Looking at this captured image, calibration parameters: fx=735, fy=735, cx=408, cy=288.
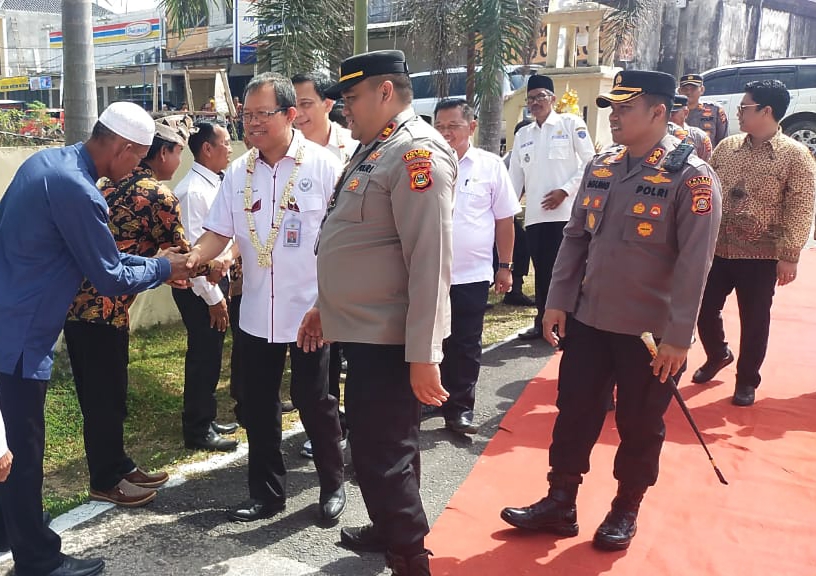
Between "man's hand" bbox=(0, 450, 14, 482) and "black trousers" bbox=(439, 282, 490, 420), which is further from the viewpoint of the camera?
"black trousers" bbox=(439, 282, 490, 420)

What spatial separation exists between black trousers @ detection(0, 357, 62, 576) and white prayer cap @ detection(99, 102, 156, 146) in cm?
94

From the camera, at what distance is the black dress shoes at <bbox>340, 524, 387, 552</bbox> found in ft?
10.2

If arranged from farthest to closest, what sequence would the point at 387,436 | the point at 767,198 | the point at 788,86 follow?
the point at 788,86
the point at 767,198
the point at 387,436

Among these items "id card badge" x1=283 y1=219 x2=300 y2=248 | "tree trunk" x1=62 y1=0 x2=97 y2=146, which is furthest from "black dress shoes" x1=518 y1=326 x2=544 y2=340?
"tree trunk" x1=62 y1=0 x2=97 y2=146

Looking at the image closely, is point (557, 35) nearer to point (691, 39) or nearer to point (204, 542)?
point (691, 39)

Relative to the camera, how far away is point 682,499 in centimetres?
358

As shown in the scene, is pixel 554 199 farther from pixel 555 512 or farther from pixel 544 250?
pixel 555 512

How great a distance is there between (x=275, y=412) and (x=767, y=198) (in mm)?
3352

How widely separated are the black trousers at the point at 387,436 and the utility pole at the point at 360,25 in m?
4.61

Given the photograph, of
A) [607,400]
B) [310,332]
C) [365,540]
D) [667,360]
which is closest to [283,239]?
[310,332]

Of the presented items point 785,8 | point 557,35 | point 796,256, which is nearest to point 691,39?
point 785,8

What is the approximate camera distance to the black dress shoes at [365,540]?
311 cm

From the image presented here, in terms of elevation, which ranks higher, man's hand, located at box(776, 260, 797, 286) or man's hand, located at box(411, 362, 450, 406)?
man's hand, located at box(776, 260, 797, 286)

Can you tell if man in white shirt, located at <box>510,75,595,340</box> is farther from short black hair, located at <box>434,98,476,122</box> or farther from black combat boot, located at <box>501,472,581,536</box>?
black combat boot, located at <box>501,472,581,536</box>
